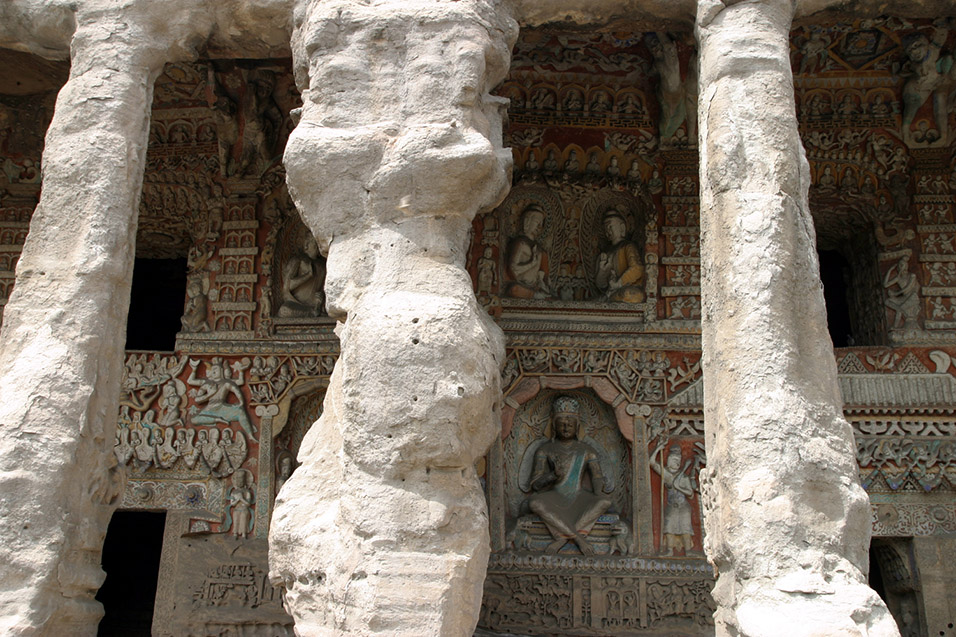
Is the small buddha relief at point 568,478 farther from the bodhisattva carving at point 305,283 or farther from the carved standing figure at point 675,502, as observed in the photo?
the bodhisattva carving at point 305,283

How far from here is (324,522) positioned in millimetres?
4008

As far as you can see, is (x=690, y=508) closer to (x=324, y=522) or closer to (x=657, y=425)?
(x=657, y=425)

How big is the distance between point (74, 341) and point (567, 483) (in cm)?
421

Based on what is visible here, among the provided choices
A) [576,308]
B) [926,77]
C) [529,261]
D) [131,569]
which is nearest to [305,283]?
[529,261]

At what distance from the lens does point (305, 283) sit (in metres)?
7.94

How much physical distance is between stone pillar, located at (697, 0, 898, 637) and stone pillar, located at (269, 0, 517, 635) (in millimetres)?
1053

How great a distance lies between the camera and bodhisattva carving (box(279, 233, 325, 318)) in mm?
7812

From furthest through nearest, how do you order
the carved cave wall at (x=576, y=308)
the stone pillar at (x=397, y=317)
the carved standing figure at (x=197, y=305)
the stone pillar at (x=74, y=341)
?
the carved standing figure at (x=197, y=305), the carved cave wall at (x=576, y=308), the stone pillar at (x=74, y=341), the stone pillar at (x=397, y=317)

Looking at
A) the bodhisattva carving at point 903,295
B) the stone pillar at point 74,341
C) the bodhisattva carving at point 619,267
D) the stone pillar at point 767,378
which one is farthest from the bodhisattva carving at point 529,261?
the stone pillar at point 74,341

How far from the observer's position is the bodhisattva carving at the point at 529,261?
7.88 meters

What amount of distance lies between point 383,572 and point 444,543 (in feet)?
0.94

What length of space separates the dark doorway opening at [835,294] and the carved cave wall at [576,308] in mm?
925

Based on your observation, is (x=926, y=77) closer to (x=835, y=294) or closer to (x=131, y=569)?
(x=835, y=294)

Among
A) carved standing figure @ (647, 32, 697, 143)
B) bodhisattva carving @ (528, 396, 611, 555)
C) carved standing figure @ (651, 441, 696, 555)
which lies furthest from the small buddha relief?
carved standing figure @ (647, 32, 697, 143)
